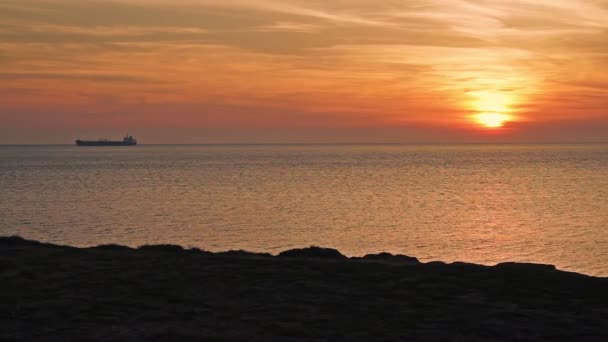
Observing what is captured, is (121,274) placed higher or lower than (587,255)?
higher

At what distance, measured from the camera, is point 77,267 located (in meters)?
14.6

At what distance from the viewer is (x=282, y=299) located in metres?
12.2

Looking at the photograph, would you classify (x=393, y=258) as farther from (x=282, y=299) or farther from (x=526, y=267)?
(x=282, y=299)

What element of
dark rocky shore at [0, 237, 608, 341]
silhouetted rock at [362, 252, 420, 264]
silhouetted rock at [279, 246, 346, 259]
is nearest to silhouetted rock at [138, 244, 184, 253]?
dark rocky shore at [0, 237, 608, 341]

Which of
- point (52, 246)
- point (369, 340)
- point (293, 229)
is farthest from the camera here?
point (293, 229)

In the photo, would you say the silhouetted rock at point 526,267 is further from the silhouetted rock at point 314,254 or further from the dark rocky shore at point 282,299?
the silhouetted rock at point 314,254

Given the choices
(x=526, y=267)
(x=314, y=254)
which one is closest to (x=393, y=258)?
(x=314, y=254)

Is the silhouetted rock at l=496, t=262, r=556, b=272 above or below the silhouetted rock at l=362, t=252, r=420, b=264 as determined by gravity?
above

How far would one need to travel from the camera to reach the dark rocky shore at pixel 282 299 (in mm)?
10352

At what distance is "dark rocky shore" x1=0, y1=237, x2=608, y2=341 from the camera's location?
10352 mm

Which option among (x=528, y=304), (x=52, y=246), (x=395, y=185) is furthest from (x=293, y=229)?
(x=395, y=185)

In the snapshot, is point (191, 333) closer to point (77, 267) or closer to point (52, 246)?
point (77, 267)

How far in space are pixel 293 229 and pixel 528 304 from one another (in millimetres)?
38797

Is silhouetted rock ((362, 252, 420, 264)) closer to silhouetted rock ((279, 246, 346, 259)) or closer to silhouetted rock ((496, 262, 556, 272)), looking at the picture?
silhouetted rock ((279, 246, 346, 259))
